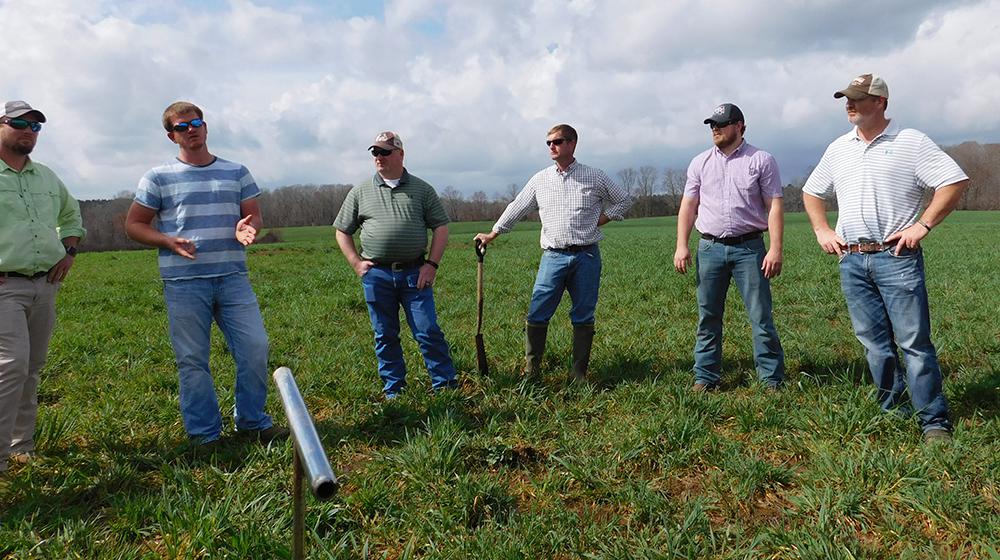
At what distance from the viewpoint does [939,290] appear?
8930mm

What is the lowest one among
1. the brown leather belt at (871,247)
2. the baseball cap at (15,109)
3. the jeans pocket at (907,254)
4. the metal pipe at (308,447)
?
the metal pipe at (308,447)

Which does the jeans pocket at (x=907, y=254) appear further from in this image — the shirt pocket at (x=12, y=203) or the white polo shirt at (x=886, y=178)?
the shirt pocket at (x=12, y=203)

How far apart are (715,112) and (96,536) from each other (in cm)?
478

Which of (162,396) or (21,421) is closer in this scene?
(21,421)

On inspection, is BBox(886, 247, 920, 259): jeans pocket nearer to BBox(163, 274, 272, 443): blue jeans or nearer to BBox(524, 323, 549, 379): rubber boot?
BBox(524, 323, 549, 379): rubber boot

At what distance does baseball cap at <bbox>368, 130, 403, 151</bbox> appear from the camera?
15.7 feet

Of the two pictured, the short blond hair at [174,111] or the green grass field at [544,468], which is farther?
the short blond hair at [174,111]

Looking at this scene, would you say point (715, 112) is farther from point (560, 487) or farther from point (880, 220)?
point (560, 487)

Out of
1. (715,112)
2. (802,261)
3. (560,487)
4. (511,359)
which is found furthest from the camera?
(802,261)

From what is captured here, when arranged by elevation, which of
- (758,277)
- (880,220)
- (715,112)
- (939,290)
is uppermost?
(715,112)

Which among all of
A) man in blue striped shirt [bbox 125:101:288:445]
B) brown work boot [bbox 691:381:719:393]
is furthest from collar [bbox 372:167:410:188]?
brown work boot [bbox 691:381:719:393]

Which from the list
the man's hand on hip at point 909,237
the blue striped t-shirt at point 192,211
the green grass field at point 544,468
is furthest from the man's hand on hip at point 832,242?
the blue striped t-shirt at point 192,211

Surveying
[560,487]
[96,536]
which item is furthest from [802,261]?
[96,536]

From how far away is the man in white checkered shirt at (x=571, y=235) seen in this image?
5129 mm
